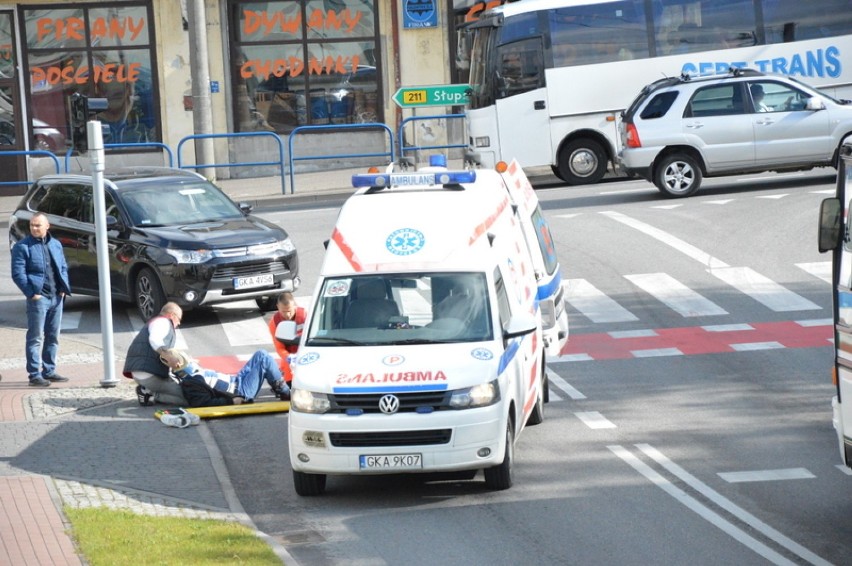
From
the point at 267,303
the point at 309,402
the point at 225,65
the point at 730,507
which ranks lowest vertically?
the point at 730,507

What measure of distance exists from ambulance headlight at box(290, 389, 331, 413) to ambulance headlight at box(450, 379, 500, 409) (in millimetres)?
928

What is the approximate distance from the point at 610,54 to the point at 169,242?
A: 13402 mm

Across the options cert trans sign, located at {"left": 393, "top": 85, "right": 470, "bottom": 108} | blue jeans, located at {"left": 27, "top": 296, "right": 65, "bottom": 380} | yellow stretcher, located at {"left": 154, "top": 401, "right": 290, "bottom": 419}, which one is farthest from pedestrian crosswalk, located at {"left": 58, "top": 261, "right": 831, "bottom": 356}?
cert trans sign, located at {"left": 393, "top": 85, "right": 470, "bottom": 108}

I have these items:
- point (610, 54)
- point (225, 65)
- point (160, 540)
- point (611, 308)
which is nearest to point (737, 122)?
point (610, 54)

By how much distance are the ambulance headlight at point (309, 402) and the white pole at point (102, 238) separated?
4.85 meters

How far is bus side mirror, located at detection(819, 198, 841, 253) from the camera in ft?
29.3

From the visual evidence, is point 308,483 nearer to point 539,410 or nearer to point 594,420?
point 539,410

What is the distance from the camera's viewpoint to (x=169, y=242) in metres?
17.8

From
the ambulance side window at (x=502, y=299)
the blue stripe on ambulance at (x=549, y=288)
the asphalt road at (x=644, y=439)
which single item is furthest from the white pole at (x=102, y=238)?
the ambulance side window at (x=502, y=299)

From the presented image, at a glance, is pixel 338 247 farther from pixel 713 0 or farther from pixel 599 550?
pixel 713 0

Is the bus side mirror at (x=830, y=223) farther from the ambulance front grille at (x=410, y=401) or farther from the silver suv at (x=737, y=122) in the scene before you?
the silver suv at (x=737, y=122)

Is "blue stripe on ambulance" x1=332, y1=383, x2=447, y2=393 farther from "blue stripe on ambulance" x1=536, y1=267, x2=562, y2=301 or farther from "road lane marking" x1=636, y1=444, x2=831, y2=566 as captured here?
"blue stripe on ambulance" x1=536, y1=267, x2=562, y2=301

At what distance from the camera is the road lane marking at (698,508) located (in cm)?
887

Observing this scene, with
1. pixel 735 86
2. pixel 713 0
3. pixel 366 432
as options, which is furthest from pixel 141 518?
pixel 713 0
